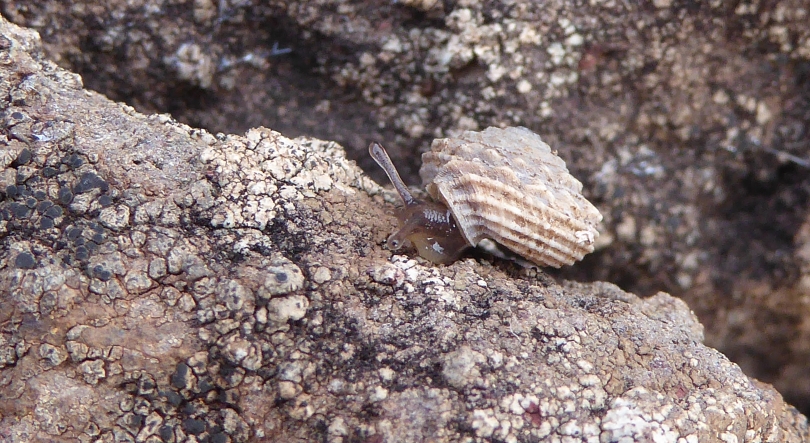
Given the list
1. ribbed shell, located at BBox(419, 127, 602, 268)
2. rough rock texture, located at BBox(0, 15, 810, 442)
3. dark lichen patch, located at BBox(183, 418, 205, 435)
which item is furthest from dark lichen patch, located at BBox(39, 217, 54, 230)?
ribbed shell, located at BBox(419, 127, 602, 268)

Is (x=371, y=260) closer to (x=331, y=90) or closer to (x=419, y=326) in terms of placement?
(x=419, y=326)

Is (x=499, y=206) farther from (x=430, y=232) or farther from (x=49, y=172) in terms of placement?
(x=49, y=172)

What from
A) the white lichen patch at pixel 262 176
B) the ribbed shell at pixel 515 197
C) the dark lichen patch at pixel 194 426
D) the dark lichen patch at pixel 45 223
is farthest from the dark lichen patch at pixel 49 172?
the ribbed shell at pixel 515 197

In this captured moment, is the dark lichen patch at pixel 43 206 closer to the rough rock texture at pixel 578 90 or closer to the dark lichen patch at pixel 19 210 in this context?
the dark lichen patch at pixel 19 210

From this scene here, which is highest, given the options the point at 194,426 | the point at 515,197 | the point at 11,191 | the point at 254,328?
the point at 515,197

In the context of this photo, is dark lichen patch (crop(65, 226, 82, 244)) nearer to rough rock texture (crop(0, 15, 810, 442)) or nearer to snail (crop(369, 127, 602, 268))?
rough rock texture (crop(0, 15, 810, 442))

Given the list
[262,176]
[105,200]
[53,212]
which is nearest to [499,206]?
[262,176]

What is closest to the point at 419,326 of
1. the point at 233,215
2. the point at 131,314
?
the point at 233,215
